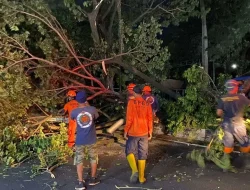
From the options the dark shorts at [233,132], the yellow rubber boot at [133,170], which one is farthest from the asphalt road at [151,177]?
the dark shorts at [233,132]

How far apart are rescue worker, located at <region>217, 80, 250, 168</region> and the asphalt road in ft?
1.74

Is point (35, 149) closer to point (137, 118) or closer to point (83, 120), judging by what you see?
point (83, 120)

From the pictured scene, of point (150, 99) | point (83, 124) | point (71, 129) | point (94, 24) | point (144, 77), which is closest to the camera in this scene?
point (83, 124)

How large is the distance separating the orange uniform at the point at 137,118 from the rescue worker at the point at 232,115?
Result: 4.50 feet

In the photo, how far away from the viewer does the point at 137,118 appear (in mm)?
5520

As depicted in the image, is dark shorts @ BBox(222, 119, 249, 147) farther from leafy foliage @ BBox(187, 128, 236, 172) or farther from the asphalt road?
the asphalt road

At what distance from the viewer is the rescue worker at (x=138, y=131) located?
5.52 meters

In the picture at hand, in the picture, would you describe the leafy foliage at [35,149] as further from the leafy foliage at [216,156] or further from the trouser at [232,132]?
the trouser at [232,132]

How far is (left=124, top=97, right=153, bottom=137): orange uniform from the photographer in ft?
18.1

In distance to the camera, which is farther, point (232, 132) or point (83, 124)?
point (232, 132)

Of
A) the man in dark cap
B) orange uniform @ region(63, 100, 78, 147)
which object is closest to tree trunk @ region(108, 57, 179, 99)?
orange uniform @ region(63, 100, 78, 147)

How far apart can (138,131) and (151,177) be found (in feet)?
2.83

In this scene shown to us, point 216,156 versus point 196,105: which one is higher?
point 196,105

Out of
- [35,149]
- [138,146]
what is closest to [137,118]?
[138,146]
